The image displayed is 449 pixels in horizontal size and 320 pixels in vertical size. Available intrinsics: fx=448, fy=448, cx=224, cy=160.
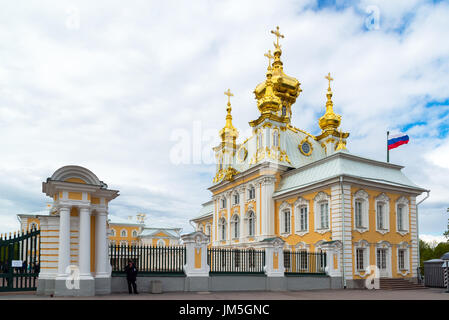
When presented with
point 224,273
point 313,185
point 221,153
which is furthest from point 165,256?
point 221,153

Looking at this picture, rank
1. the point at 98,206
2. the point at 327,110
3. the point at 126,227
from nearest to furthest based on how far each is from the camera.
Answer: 1. the point at 98,206
2. the point at 327,110
3. the point at 126,227

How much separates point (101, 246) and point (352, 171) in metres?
15.9

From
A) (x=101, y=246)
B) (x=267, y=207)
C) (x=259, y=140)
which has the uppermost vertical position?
(x=259, y=140)

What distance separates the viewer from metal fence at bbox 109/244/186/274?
1919 cm


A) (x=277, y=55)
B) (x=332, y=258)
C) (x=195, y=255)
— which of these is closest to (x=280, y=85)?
(x=277, y=55)

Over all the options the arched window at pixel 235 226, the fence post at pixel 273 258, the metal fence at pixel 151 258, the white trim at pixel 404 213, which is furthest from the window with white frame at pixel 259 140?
the metal fence at pixel 151 258

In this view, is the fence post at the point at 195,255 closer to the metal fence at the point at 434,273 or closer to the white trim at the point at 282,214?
the white trim at the point at 282,214

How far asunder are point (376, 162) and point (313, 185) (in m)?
4.64

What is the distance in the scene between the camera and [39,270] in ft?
59.1

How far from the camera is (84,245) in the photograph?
16.6 meters

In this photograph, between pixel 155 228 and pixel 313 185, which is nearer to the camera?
pixel 313 185

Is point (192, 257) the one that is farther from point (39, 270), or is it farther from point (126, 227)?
point (126, 227)

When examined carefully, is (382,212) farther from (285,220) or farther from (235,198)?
(235,198)

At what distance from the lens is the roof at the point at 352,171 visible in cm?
2698
